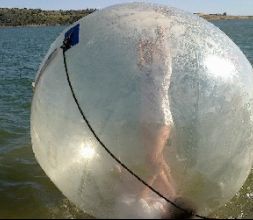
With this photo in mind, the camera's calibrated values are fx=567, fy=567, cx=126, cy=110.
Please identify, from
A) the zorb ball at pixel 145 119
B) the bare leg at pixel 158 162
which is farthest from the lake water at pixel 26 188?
the bare leg at pixel 158 162

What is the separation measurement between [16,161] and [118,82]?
12.8 ft

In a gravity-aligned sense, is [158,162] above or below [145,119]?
below

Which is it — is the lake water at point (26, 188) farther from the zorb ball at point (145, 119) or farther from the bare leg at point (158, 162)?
the bare leg at point (158, 162)

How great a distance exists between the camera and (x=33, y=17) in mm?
143375

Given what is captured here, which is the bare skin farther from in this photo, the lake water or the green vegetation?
the green vegetation

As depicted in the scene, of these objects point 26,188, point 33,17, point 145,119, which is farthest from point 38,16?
point 145,119

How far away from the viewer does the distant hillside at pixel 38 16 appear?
136462mm

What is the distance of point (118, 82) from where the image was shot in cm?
555

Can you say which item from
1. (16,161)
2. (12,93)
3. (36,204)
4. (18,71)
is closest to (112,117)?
(36,204)

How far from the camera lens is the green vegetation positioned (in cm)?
13638

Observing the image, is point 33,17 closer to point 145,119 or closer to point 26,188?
point 26,188

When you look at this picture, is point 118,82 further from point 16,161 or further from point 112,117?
point 16,161

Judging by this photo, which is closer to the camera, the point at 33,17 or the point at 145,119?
the point at 145,119

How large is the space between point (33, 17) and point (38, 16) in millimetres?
1796
